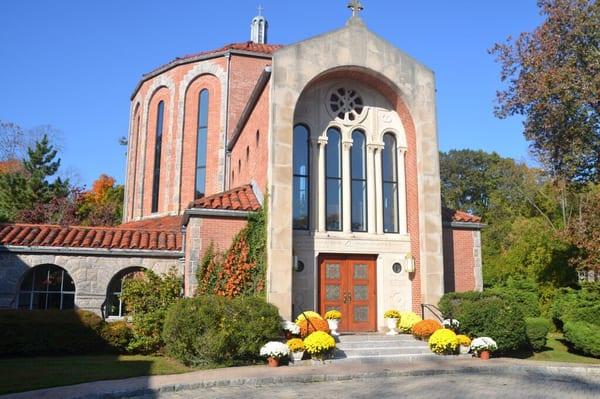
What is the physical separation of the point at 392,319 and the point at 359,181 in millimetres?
4642

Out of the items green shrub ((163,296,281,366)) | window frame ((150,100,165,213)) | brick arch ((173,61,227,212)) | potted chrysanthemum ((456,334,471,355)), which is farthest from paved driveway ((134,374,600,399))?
window frame ((150,100,165,213))

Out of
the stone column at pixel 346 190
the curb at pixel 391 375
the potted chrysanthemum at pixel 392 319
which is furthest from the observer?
the stone column at pixel 346 190

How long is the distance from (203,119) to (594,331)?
22.6 m

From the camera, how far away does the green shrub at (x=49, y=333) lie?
14406mm

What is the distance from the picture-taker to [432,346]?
47.5 ft

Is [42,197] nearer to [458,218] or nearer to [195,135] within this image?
[195,135]

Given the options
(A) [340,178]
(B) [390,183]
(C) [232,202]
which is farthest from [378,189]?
(C) [232,202]

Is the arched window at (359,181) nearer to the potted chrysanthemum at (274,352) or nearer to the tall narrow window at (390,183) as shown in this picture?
the tall narrow window at (390,183)

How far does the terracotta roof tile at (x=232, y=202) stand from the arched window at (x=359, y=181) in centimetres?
328

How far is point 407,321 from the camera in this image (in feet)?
53.4

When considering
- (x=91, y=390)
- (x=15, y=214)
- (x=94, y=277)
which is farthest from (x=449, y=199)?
(x=91, y=390)

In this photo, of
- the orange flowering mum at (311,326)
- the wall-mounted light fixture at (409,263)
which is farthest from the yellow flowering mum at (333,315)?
the wall-mounted light fixture at (409,263)

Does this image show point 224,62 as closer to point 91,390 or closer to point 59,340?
point 59,340

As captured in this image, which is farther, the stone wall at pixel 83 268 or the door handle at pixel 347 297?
the stone wall at pixel 83 268
